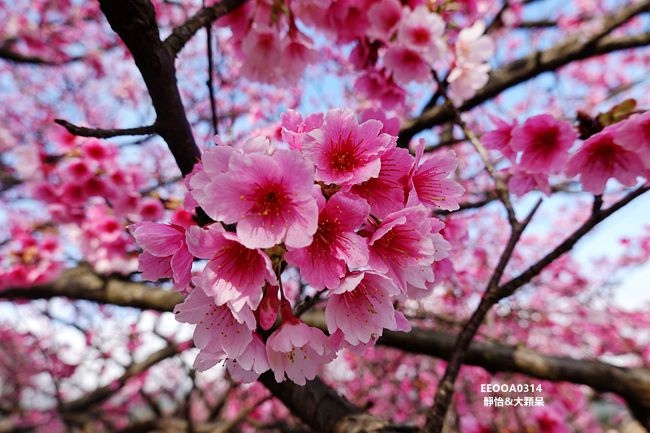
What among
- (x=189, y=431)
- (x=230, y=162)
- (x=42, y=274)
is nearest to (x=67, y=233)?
(x=42, y=274)

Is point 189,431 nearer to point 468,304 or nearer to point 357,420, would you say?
point 357,420

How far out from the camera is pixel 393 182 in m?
0.98

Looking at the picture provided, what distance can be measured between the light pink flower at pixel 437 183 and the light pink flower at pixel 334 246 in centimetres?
19

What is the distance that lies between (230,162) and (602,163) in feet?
4.10

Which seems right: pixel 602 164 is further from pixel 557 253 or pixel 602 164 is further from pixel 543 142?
pixel 557 253

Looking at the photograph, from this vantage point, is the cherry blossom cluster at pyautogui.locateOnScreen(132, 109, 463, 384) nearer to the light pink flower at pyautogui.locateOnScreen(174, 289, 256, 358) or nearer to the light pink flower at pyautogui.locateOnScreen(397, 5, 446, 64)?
the light pink flower at pyautogui.locateOnScreen(174, 289, 256, 358)

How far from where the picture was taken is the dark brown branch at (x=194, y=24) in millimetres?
1307

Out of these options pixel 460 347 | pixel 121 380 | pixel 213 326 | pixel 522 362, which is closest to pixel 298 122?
pixel 213 326

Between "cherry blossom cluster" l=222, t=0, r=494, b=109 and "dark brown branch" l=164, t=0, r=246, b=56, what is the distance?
1.08ft

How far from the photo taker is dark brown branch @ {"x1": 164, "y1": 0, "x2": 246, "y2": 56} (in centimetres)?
131

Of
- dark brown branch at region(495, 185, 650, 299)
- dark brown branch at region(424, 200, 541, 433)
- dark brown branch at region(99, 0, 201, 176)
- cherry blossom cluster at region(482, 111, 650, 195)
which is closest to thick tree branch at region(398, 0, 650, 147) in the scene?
cherry blossom cluster at region(482, 111, 650, 195)

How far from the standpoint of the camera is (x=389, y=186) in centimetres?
98

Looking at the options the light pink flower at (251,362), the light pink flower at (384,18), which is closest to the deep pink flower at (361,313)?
the light pink flower at (251,362)

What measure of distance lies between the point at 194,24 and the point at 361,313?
1100mm
